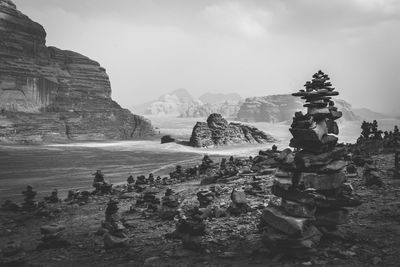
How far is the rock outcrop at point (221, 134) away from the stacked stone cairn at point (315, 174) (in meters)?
68.6

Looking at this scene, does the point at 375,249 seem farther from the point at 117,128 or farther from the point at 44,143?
the point at 117,128

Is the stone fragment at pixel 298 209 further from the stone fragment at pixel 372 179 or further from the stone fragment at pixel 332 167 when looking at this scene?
the stone fragment at pixel 372 179

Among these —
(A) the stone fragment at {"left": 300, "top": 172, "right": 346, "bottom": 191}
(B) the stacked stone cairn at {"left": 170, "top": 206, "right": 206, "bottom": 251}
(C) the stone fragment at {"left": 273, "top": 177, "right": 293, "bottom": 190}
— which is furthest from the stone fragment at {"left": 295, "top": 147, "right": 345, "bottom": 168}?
(B) the stacked stone cairn at {"left": 170, "top": 206, "right": 206, "bottom": 251}

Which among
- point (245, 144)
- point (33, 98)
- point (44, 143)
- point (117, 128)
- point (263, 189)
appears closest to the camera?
point (263, 189)

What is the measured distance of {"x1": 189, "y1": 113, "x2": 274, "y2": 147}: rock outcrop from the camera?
263 ft

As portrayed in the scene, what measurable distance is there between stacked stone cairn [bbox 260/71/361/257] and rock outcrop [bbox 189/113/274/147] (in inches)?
2702

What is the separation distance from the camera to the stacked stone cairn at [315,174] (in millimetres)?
8844

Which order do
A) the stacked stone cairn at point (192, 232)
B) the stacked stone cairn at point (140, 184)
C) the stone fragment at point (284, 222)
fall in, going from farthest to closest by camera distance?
1. the stacked stone cairn at point (140, 184)
2. the stacked stone cairn at point (192, 232)
3. the stone fragment at point (284, 222)

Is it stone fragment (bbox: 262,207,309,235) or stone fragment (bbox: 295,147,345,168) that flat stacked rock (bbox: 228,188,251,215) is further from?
stone fragment (bbox: 295,147,345,168)

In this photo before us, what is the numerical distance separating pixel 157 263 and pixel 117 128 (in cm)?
13201

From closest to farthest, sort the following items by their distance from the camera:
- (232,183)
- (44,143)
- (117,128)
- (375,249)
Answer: (375,249) < (232,183) < (44,143) < (117,128)

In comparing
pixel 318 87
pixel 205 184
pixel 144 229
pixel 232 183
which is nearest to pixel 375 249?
pixel 318 87

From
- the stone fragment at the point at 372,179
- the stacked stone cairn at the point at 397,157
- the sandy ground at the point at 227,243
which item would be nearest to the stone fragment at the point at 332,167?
the sandy ground at the point at 227,243

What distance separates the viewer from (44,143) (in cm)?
10362
